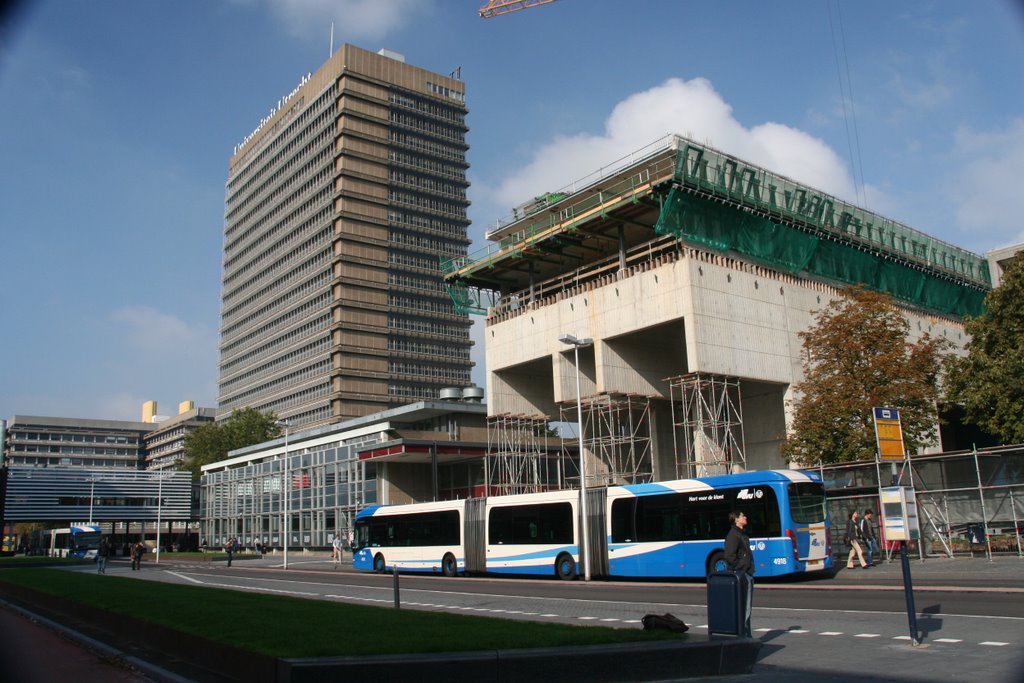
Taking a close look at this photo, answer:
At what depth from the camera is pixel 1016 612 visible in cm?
1541

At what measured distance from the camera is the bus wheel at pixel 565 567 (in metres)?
31.1

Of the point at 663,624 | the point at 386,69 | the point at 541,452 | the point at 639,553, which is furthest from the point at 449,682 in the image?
the point at 386,69

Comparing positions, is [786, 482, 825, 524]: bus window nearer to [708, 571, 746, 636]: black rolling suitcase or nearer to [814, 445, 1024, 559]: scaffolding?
[814, 445, 1024, 559]: scaffolding

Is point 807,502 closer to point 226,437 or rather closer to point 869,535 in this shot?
point 869,535

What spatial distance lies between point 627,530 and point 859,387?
13.5 metres

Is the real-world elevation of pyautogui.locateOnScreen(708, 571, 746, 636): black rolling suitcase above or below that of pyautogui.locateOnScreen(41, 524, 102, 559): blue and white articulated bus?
above

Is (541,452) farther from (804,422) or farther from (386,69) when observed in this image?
(386,69)

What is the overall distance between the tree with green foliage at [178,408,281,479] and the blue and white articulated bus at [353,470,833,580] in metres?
73.3

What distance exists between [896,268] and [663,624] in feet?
193

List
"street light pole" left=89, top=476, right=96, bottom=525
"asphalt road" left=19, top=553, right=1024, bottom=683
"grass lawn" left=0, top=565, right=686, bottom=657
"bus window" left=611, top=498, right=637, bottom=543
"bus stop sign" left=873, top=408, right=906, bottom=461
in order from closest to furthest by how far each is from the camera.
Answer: "grass lawn" left=0, top=565, right=686, bottom=657
"asphalt road" left=19, top=553, right=1024, bottom=683
"bus stop sign" left=873, top=408, right=906, bottom=461
"bus window" left=611, top=498, right=637, bottom=543
"street light pole" left=89, top=476, right=96, bottom=525

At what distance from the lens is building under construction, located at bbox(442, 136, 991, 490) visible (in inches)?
1861

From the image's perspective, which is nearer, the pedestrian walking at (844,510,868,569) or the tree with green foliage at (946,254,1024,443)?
the pedestrian walking at (844,510,868,569)

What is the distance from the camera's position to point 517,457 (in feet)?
194

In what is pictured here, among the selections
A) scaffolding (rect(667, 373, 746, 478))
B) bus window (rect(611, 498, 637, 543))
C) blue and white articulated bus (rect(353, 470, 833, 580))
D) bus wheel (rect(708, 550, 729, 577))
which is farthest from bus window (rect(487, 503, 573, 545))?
scaffolding (rect(667, 373, 746, 478))
